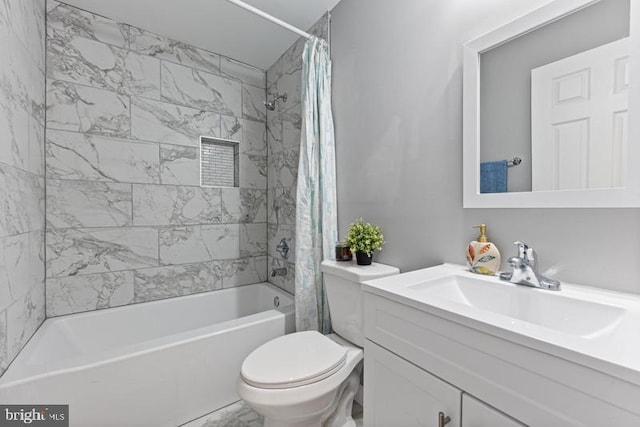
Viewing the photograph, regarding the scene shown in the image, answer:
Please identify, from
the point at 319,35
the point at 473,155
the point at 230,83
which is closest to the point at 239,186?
the point at 230,83

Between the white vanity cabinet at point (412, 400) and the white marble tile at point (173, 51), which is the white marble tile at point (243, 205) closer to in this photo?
the white marble tile at point (173, 51)

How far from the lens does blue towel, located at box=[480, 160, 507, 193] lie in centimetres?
106

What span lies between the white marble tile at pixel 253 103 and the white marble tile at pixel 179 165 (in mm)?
633

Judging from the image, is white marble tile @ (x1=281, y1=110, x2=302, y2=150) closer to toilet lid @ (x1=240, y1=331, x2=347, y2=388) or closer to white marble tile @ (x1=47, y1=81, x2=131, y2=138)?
Answer: white marble tile @ (x1=47, y1=81, x2=131, y2=138)

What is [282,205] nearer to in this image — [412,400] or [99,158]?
[99,158]

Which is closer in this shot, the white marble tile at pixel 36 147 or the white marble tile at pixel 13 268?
the white marble tile at pixel 13 268

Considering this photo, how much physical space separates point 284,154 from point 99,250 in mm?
1587

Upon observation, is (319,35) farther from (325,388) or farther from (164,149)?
(325,388)

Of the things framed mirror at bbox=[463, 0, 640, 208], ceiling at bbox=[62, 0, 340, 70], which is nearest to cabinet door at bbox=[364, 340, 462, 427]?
framed mirror at bbox=[463, 0, 640, 208]

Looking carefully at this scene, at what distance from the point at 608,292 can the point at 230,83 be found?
279 centimetres

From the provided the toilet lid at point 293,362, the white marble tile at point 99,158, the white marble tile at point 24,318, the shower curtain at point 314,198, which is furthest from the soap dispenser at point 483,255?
the white marble tile at point 99,158

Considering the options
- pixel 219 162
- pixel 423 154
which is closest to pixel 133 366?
pixel 219 162

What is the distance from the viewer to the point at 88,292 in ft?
6.36

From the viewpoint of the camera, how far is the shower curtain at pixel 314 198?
5.93 feet
